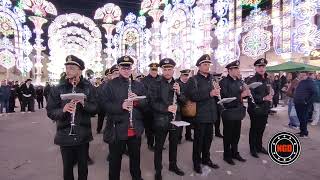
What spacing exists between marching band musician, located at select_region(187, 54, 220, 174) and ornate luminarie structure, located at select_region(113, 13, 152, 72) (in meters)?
33.2

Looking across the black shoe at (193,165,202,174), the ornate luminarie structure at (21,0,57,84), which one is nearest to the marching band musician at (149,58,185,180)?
the black shoe at (193,165,202,174)

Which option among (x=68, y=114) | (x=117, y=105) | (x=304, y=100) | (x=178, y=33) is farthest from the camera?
(x=178, y=33)

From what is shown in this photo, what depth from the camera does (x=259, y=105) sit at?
673 cm

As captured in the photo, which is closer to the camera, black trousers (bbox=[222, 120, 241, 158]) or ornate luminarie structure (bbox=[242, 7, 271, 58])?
black trousers (bbox=[222, 120, 241, 158])

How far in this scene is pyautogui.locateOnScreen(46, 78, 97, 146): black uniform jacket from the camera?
4.19m

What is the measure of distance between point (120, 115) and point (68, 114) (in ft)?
2.57

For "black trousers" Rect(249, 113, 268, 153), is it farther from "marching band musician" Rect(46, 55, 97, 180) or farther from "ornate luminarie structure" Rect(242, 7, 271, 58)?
"ornate luminarie structure" Rect(242, 7, 271, 58)

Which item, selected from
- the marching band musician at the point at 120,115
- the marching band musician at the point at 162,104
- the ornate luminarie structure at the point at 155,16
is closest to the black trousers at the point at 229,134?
the marching band musician at the point at 162,104

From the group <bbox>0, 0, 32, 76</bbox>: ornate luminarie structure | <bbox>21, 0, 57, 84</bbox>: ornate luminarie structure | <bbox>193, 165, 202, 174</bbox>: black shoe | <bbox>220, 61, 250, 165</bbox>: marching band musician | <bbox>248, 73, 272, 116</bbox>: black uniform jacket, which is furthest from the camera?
<bbox>21, 0, 57, 84</bbox>: ornate luminarie structure

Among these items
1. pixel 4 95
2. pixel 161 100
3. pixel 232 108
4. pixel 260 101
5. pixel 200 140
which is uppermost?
pixel 161 100

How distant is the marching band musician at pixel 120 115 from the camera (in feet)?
15.3

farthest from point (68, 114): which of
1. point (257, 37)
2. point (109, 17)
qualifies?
point (109, 17)

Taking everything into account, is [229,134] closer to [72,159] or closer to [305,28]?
[72,159]

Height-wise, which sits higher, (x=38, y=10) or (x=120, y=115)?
(x=38, y=10)
